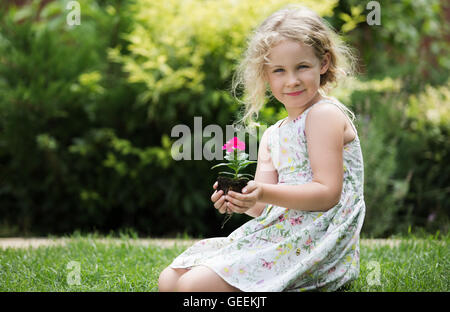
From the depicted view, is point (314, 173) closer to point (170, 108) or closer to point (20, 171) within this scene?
point (170, 108)

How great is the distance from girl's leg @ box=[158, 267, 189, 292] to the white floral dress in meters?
0.03

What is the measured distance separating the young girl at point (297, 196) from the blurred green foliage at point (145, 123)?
1815 mm

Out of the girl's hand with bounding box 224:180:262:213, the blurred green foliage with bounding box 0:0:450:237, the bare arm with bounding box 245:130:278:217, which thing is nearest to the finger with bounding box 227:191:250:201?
the girl's hand with bounding box 224:180:262:213

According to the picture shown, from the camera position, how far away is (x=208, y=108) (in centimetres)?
427

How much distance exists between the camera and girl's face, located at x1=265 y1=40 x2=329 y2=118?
2.05m

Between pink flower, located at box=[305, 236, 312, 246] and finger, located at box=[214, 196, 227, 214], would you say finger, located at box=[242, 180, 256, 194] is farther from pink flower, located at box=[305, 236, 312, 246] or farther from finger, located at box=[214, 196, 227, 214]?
pink flower, located at box=[305, 236, 312, 246]

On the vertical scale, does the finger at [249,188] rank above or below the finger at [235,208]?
above

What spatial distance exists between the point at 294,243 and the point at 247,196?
327mm

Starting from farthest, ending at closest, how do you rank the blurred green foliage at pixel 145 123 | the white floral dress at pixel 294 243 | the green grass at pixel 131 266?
the blurred green foliage at pixel 145 123
the green grass at pixel 131 266
the white floral dress at pixel 294 243

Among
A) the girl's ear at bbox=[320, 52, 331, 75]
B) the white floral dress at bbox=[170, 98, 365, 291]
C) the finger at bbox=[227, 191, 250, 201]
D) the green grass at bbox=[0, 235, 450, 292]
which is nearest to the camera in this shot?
the finger at bbox=[227, 191, 250, 201]

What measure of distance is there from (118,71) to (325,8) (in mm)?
2115

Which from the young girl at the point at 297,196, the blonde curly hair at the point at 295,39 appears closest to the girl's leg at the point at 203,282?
the young girl at the point at 297,196

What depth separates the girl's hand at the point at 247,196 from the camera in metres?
1.88

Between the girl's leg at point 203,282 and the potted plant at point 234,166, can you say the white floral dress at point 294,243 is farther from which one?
the potted plant at point 234,166
